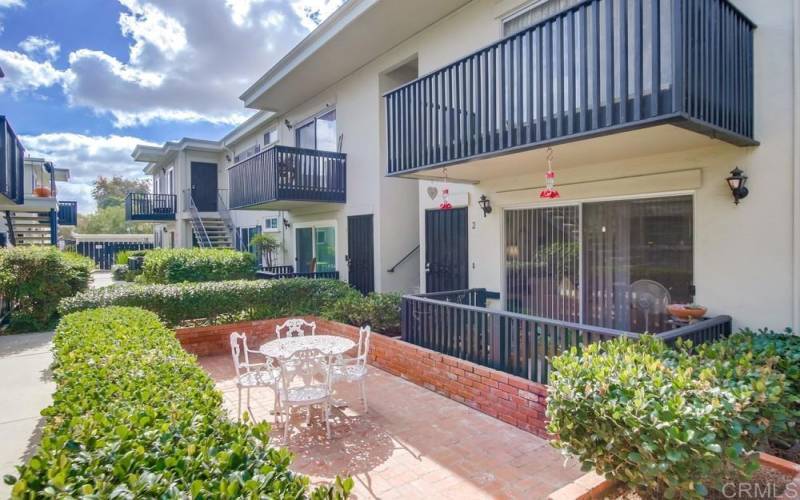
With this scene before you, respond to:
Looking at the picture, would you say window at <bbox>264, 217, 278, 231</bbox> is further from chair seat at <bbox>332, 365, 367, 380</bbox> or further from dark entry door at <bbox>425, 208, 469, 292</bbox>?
chair seat at <bbox>332, 365, 367, 380</bbox>

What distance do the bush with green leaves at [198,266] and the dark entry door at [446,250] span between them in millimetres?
6776

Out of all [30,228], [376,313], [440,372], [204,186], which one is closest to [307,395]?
[440,372]

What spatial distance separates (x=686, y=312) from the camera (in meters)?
4.69

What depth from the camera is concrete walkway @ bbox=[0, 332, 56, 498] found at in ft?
13.2

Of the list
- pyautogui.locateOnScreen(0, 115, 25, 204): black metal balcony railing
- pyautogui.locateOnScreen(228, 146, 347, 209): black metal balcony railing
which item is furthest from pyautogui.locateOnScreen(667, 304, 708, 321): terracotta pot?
pyautogui.locateOnScreen(0, 115, 25, 204): black metal balcony railing

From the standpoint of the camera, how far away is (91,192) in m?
55.6

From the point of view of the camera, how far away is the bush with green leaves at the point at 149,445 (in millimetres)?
Answer: 1620

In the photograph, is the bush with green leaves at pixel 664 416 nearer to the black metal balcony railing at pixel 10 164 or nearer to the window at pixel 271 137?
the black metal balcony railing at pixel 10 164

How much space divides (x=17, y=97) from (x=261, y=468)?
2024 cm

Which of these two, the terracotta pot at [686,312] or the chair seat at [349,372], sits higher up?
the terracotta pot at [686,312]

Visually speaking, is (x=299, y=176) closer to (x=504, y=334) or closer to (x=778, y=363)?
(x=504, y=334)

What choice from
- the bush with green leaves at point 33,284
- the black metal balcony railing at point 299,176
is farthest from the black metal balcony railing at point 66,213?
the black metal balcony railing at point 299,176

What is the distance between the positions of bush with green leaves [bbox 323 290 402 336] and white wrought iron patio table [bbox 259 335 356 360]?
1909mm

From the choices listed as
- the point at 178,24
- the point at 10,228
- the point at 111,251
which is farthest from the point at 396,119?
the point at 111,251
